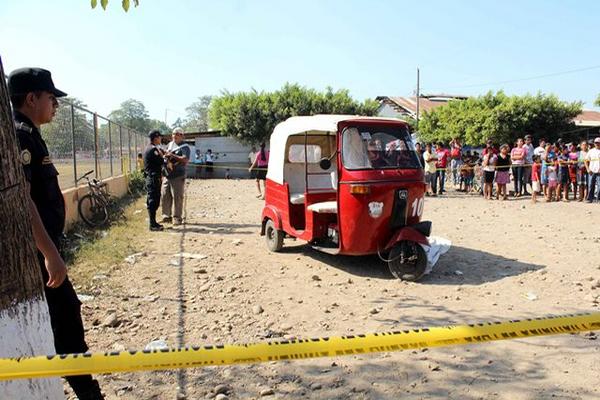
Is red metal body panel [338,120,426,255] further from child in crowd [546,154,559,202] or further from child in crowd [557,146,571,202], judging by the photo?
child in crowd [557,146,571,202]

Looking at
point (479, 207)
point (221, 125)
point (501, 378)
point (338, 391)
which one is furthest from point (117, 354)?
point (221, 125)

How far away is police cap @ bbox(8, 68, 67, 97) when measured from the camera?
2.72 metres

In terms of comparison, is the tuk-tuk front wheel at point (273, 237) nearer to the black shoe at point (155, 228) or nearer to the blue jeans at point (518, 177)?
the black shoe at point (155, 228)

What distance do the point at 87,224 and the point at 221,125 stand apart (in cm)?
2149

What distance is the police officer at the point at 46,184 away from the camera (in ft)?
8.93

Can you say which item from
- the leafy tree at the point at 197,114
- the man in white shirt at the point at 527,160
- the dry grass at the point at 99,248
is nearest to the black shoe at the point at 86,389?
the dry grass at the point at 99,248

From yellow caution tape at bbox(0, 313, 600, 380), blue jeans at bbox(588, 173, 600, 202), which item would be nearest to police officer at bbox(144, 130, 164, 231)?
yellow caution tape at bbox(0, 313, 600, 380)

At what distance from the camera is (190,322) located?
15.7 feet

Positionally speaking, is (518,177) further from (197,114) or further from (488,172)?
(197,114)

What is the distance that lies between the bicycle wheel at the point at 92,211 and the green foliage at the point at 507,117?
21699mm

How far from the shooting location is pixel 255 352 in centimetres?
191

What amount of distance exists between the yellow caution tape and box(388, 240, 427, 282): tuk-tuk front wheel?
3.74 metres

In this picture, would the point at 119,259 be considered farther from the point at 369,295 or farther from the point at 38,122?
the point at 38,122

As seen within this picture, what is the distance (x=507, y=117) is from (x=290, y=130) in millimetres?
21922
